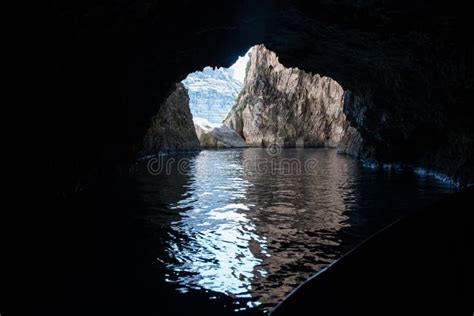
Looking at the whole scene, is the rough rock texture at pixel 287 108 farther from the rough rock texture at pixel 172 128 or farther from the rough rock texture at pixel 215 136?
the rough rock texture at pixel 172 128

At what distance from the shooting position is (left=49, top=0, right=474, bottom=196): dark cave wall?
1072cm

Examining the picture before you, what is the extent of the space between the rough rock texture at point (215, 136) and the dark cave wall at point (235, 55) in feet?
173

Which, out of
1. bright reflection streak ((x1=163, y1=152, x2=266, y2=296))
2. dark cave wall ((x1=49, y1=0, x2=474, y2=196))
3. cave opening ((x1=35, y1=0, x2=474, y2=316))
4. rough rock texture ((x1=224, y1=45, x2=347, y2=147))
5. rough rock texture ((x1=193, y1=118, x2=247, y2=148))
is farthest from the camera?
rough rock texture ((x1=224, y1=45, x2=347, y2=147))

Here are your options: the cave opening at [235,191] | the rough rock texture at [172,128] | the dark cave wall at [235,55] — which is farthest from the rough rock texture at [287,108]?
the dark cave wall at [235,55]

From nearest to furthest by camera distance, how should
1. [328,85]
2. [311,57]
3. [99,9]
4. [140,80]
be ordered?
[99,9] < [140,80] < [311,57] < [328,85]

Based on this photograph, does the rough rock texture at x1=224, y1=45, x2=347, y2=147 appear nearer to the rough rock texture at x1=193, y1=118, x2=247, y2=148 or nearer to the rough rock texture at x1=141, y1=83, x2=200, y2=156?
the rough rock texture at x1=193, y1=118, x2=247, y2=148

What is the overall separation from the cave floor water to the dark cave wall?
3.79 m

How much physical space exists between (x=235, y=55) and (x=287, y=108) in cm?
7623

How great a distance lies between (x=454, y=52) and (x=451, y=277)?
13.4 metres

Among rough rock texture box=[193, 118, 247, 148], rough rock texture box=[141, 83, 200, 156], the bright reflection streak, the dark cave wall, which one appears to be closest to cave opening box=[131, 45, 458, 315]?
the bright reflection streak

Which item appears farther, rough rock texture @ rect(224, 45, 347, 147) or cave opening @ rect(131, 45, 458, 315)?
rough rock texture @ rect(224, 45, 347, 147)

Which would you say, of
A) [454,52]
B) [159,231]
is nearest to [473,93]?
[454,52]

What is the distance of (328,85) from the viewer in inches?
3423

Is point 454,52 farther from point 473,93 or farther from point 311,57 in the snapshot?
point 311,57
